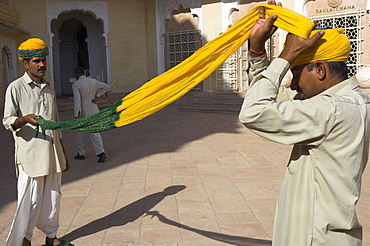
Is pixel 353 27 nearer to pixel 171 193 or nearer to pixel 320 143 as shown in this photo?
pixel 171 193

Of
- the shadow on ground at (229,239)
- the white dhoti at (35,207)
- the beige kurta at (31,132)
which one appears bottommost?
the shadow on ground at (229,239)

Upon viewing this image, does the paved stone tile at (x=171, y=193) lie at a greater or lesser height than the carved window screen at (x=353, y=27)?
lesser

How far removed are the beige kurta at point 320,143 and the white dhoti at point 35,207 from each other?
2252 mm

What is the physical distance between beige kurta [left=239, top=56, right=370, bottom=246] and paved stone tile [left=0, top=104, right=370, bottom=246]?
209 centimetres

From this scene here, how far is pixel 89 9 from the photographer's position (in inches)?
694

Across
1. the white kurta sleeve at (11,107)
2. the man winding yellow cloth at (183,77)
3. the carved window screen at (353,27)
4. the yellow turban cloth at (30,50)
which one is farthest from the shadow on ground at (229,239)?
the carved window screen at (353,27)

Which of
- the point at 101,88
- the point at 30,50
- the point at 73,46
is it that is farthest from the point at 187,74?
the point at 73,46

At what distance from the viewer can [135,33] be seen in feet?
59.2

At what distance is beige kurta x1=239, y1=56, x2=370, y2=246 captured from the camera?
60.1 inches

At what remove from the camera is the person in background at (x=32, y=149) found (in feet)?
10.3

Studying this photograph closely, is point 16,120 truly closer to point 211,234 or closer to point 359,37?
point 211,234

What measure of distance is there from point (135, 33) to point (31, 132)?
15.4 m

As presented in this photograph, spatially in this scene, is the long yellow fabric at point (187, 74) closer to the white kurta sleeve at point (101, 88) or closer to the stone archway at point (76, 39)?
the white kurta sleeve at point (101, 88)

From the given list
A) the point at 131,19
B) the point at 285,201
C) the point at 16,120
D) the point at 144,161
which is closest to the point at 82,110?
the point at 144,161
